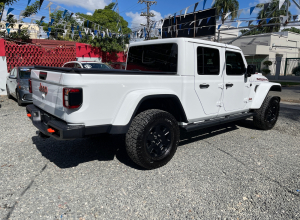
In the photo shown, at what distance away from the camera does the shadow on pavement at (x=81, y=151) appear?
391 centimetres

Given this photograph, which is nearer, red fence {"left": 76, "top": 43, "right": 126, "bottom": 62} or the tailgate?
the tailgate

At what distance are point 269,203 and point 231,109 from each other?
229 centimetres

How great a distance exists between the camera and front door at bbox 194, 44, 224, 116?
4.05 meters

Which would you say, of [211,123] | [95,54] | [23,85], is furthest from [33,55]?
[211,123]

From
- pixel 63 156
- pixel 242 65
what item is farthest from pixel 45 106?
pixel 242 65

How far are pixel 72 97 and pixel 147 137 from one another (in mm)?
1163

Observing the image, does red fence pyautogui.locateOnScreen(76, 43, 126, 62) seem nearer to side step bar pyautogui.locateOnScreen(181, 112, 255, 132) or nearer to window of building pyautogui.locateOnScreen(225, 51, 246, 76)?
Result: window of building pyautogui.locateOnScreen(225, 51, 246, 76)

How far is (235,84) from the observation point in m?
4.79

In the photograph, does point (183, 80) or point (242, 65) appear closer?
point (183, 80)

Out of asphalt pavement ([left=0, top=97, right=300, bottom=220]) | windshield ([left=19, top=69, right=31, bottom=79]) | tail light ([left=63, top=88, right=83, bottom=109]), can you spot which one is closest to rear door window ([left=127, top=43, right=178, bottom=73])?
asphalt pavement ([left=0, top=97, right=300, bottom=220])

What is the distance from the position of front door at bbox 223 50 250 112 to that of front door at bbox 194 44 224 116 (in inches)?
8.8

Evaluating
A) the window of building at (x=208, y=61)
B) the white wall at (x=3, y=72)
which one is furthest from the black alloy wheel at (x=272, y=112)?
the white wall at (x=3, y=72)

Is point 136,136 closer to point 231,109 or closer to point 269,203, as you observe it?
point 269,203

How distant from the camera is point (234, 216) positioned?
8.39 feet
